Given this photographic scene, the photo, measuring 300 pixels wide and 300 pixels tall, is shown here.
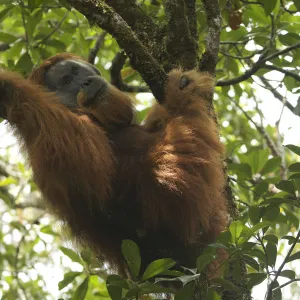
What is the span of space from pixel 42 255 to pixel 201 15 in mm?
4975

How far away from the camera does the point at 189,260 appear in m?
3.28

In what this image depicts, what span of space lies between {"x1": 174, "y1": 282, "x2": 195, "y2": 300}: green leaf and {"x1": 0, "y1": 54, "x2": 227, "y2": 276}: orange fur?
0.67 m

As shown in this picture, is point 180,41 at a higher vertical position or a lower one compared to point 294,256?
higher

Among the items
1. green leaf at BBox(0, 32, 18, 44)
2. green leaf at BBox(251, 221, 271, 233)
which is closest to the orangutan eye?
green leaf at BBox(0, 32, 18, 44)

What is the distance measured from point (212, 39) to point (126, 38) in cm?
58

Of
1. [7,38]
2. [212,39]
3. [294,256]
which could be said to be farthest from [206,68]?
[7,38]

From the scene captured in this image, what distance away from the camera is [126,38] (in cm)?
324

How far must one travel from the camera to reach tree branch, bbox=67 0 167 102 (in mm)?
3230

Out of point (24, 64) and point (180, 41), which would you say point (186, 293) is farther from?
point (24, 64)

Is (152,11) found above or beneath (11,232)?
above

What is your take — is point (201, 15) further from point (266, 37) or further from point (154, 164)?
point (154, 164)

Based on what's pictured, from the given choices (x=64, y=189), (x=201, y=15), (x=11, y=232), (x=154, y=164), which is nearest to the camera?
(x=64, y=189)

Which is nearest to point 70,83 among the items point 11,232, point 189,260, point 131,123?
point 131,123

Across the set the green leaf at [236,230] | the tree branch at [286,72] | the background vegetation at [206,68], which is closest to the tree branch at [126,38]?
the background vegetation at [206,68]
